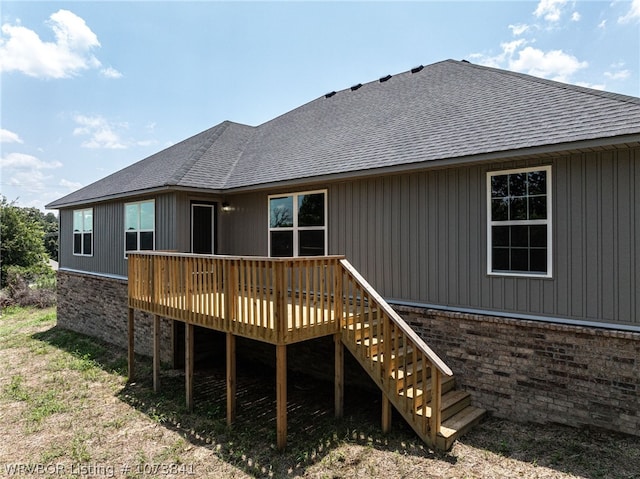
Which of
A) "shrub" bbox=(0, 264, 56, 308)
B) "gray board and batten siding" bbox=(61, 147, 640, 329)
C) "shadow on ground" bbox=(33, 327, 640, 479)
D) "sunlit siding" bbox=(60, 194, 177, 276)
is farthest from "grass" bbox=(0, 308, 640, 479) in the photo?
"shrub" bbox=(0, 264, 56, 308)

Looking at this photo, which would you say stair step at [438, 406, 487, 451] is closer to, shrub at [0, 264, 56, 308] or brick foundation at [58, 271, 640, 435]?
brick foundation at [58, 271, 640, 435]

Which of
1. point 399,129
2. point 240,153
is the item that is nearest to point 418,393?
point 399,129

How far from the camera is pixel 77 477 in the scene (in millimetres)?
→ 4496

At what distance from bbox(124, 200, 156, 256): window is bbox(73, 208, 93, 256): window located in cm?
276

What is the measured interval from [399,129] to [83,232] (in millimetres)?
11172

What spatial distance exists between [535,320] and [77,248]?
552 inches

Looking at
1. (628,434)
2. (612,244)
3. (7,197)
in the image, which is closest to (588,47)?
(612,244)

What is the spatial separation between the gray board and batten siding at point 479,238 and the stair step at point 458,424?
147 cm

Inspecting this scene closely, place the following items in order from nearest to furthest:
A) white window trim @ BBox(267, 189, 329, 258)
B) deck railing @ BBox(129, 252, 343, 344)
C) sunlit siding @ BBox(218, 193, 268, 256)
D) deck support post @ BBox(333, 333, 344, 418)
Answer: deck railing @ BBox(129, 252, 343, 344) < deck support post @ BBox(333, 333, 344, 418) < white window trim @ BBox(267, 189, 329, 258) < sunlit siding @ BBox(218, 193, 268, 256)

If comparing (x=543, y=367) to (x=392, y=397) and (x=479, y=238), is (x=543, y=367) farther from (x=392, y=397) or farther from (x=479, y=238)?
(x=392, y=397)

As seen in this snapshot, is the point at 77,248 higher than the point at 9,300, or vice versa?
the point at 77,248

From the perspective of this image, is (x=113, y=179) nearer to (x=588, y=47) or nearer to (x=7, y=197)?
(x=588, y=47)

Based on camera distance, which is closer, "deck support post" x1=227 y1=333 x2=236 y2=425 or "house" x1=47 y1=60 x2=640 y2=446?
"house" x1=47 y1=60 x2=640 y2=446

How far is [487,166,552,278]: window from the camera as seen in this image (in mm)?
5102
